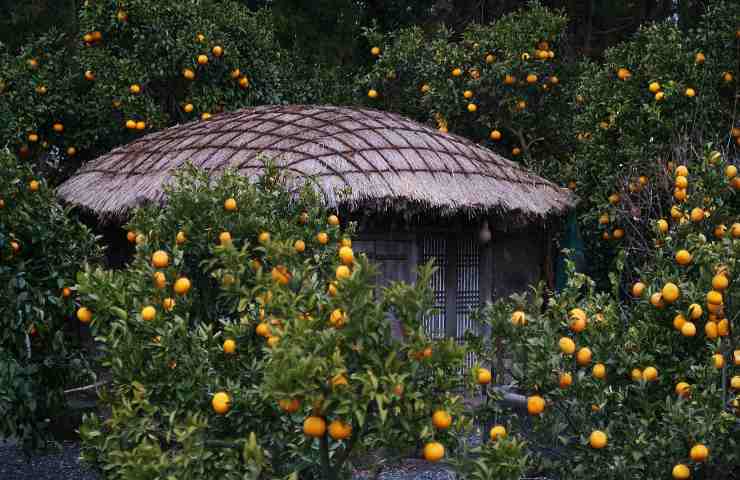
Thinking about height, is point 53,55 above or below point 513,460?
above

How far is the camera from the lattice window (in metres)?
7.55

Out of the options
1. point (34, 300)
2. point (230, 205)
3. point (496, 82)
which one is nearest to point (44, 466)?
point (34, 300)

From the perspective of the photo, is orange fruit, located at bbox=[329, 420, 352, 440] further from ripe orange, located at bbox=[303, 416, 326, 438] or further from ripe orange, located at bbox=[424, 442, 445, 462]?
ripe orange, located at bbox=[424, 442, 445, 462]

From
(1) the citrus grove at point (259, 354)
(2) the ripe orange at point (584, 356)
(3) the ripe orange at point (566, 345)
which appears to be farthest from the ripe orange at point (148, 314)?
(2) the ripe orange at point (584, 356)

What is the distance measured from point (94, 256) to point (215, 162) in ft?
6.80

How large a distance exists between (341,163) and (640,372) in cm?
386

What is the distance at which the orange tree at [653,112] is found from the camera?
696 centimetres

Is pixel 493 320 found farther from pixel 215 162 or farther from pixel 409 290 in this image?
pixel 215 162

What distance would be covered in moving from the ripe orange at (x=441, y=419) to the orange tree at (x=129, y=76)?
656cm

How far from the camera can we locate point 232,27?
9.09m

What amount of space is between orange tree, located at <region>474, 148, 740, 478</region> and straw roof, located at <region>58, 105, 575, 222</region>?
3.19m

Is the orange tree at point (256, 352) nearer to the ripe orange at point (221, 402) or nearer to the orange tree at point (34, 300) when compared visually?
the ripe orange at point (221, 402)

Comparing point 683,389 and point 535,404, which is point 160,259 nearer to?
point 535,404

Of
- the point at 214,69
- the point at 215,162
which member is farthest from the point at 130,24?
the point at 215,162
